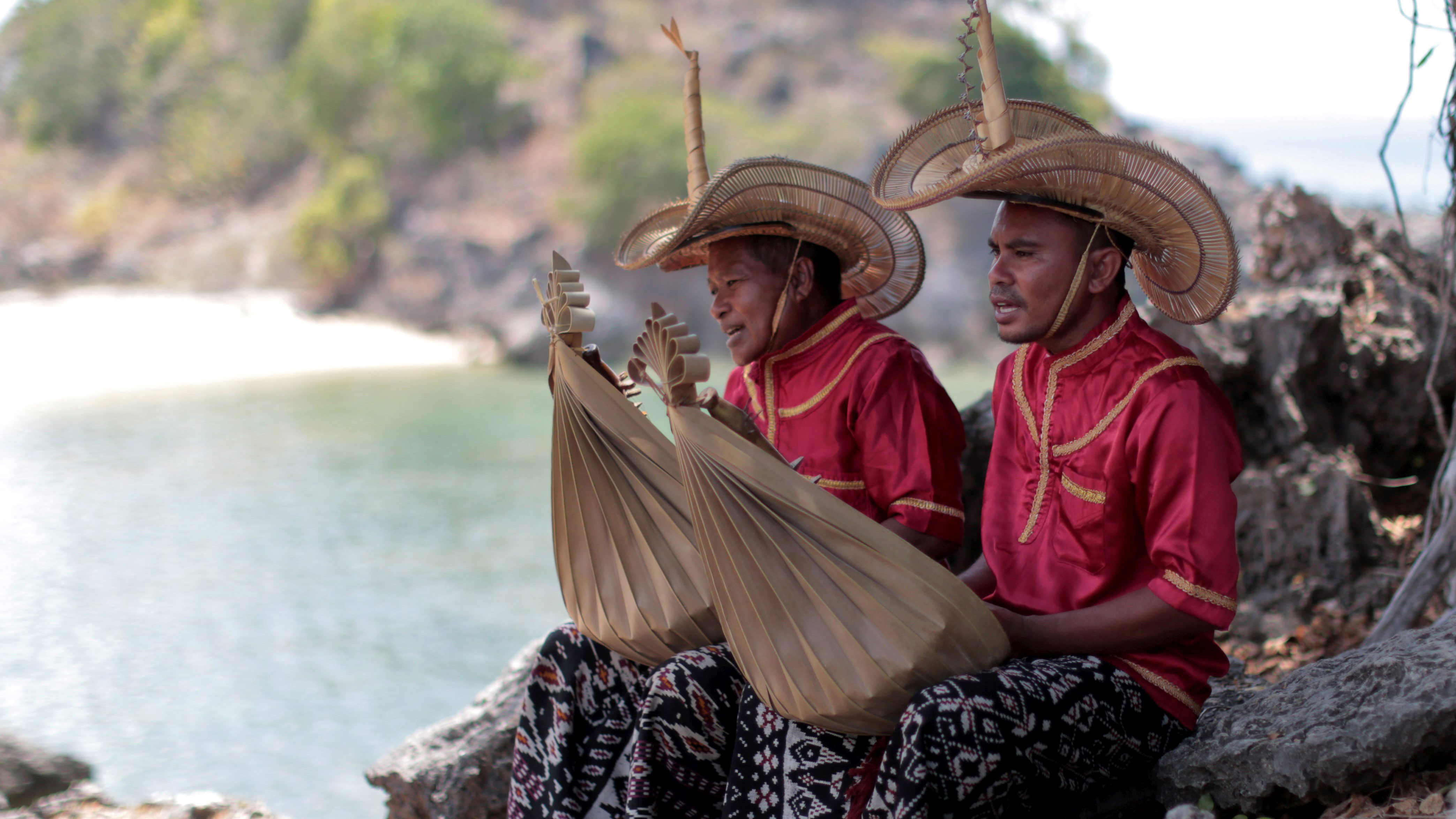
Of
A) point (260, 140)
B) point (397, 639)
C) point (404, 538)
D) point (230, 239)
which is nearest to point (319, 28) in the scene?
point (260, 140)

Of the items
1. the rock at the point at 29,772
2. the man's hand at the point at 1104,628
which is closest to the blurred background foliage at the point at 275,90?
the rock at the point at 29,772

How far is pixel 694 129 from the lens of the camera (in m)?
2.56

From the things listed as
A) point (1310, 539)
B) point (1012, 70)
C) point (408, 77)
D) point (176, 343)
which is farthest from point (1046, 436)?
point (408, 77)

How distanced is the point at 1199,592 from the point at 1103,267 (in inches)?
23.6

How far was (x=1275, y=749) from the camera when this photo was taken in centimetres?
190

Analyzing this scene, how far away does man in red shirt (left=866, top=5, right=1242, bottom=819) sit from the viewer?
1765mm

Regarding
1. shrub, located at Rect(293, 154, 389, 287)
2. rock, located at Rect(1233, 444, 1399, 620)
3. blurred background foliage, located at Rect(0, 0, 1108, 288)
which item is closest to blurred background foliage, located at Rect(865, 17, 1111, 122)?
blurred background foliage, located at Rect(0, 0, 1108, 288)

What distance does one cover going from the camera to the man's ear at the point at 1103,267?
203 cm

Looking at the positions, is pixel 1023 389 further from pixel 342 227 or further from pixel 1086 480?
pixel 342 227

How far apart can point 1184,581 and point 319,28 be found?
35.3 m

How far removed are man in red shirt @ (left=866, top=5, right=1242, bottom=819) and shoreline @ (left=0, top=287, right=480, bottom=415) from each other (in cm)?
1637

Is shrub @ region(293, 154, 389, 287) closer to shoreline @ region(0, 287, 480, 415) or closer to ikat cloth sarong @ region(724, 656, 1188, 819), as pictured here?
shoreline @ region(0, 287, 480, 415)

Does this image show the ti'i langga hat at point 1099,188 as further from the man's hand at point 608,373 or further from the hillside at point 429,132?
the hillside at point 429,132

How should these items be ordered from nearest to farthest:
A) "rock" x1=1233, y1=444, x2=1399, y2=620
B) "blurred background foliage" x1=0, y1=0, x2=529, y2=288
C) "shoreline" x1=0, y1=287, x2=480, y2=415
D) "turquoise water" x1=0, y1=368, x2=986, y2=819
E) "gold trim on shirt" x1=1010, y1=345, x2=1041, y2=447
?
1. "gold trim on shirt" x1=1010, y1=345, x2=1041, y2=447
2. "rock" x1=1233, y1=444, x2=1399, y2=620
3. "turquoise water" x1=0, y1=368, x2=986, y2=819
4. "shoreline" x1=0, y1=287, x2=480, y2=415
5. "blurred background foliage" x1=0, y1=0, x2=529, y2=288
